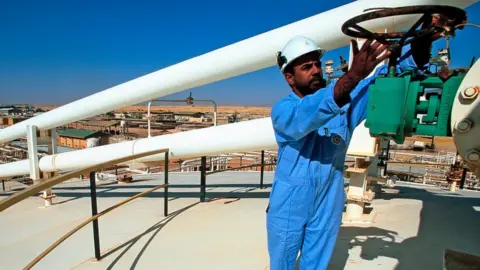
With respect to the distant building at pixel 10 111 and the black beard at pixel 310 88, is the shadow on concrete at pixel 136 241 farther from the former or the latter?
the distant building at pixel 10 111

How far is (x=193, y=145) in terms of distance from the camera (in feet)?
11.4

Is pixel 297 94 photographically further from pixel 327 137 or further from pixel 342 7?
pixel 342 7

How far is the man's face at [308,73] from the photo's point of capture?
1.53 metres

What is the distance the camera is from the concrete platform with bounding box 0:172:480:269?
8.18 feet

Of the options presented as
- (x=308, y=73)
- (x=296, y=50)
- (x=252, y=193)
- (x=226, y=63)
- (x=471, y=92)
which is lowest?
(x=252, y=193)

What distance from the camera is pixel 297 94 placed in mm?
1607

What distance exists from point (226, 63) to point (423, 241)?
107 inches

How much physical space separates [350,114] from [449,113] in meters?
0.64

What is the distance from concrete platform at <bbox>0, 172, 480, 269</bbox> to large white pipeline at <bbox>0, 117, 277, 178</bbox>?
0.83 meters

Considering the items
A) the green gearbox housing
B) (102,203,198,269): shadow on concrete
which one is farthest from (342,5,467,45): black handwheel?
(102,203,198,269): shadow on concrete

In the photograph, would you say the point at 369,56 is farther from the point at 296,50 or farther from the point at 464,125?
the point at 296,50

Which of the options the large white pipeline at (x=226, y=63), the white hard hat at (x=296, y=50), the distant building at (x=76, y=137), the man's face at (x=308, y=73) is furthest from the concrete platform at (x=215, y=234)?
the distant building at (x=76, y=137)

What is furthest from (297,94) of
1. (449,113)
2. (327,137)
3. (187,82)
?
(187,82)

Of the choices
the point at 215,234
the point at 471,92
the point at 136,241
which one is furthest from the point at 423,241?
the point at 136,241
